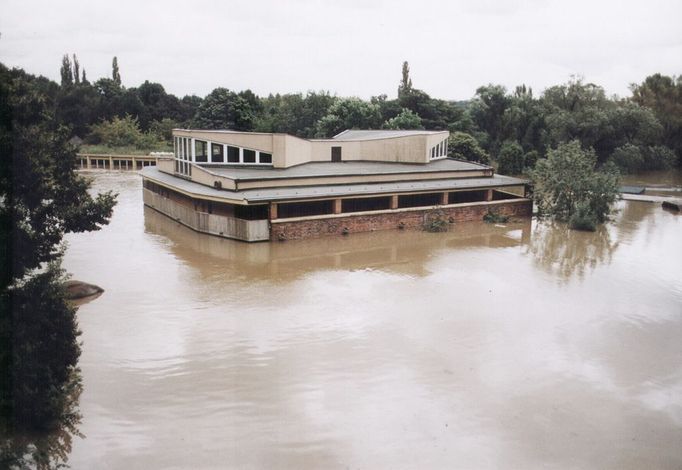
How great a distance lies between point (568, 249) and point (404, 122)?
3047 cm

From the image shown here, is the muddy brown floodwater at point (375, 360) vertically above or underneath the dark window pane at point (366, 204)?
underneath

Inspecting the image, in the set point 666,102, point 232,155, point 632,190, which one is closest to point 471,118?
point 666,102

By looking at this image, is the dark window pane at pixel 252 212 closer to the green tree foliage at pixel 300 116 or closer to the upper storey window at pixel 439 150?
the upper storey window at pixel 439 150

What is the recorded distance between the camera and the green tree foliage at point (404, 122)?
5297 centimetres

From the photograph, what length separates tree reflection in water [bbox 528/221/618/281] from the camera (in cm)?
2197

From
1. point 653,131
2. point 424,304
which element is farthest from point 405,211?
point 653,131

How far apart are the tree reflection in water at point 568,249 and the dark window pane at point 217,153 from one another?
1568 centimetres

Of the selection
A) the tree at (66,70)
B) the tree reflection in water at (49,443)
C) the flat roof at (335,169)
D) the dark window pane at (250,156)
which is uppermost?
the tree at (66,70)

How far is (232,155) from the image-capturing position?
2955 cm

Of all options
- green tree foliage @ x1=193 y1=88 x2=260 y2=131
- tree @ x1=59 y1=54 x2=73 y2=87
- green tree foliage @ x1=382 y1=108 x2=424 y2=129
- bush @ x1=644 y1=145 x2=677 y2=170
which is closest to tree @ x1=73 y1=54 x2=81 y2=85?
tree @ x1=59 y1=54 x2=73 y2=87

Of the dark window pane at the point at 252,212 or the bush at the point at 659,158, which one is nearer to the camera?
the dark window pane at the point at 252,212

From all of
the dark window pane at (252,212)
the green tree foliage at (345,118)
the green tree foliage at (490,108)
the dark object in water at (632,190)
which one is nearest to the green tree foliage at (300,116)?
the green tree foliage at (345,118)

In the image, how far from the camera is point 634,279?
67.3 feet

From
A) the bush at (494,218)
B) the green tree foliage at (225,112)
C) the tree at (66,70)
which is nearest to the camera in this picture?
the bush at (494,218)
